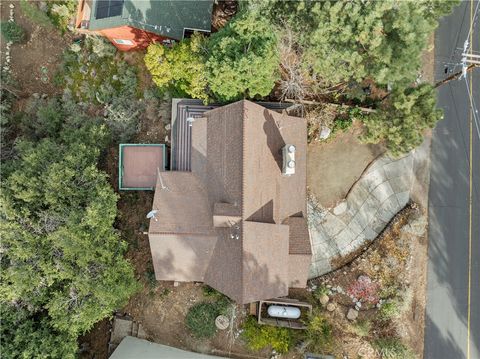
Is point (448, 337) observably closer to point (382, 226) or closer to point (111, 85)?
point (382, 226)

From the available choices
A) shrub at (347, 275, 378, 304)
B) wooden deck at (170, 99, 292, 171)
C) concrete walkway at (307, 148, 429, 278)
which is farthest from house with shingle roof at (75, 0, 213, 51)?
shrub at (347, 275, 378, 304)

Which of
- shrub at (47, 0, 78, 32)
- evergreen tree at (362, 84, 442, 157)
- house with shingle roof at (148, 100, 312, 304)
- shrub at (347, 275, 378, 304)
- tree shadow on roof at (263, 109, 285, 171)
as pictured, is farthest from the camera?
shrub at (47, 0, 78, 32)

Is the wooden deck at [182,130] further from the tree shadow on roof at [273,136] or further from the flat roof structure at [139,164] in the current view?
the tree shadow on roof at [273,136]

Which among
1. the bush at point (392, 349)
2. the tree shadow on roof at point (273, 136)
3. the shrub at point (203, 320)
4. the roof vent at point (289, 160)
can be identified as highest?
the tree shadow on roof at point (273, 136)

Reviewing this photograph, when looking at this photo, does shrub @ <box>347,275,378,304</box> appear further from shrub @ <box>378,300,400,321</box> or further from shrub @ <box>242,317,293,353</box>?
shrub @ <box>242,317,293,353</box>

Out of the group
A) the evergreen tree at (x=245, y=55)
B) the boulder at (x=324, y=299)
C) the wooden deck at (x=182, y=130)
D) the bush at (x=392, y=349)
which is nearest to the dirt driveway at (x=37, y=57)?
the wooden deck at (x=182, y=130)

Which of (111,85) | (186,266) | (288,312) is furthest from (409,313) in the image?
(111,85)
